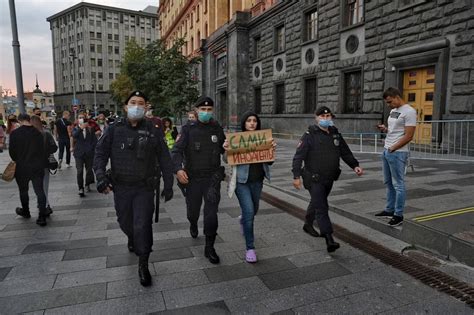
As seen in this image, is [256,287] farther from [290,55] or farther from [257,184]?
[290,55]

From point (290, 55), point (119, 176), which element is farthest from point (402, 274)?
point (290, 55)

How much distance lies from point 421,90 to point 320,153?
1040cm

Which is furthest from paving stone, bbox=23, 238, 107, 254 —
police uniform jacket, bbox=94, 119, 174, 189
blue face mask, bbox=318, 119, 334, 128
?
blue face mask, bbox=318, 119, 334, 128

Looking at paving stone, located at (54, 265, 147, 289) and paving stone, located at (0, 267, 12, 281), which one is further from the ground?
paving stone, located at (0, 267, 12, 281)

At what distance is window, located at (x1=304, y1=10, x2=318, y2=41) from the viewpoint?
1804cm

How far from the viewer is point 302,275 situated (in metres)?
3.72

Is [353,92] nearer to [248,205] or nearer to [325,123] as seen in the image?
[325,123]

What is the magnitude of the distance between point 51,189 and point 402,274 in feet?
25.5

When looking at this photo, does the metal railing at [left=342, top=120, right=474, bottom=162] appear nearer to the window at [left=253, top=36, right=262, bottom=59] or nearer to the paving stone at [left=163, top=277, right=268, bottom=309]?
the paving stone at [left=163, top=277, right=268, bottom=309]

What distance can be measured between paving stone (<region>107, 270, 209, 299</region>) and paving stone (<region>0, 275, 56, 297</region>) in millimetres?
619

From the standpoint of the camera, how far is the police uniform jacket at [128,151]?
3.64 m

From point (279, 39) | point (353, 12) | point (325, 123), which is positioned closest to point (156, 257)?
point (325, 123)

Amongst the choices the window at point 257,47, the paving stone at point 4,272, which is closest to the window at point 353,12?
the window at point 257,47

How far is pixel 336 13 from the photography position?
1609cm
